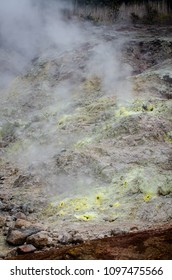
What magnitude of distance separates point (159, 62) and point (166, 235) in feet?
32.6

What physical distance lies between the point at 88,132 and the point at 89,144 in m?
0.73

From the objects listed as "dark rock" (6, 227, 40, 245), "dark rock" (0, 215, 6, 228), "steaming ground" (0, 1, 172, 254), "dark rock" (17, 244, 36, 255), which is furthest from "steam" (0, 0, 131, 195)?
"dark rock" (17, 244, 36, 255)

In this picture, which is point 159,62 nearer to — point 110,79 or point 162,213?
point 110,79

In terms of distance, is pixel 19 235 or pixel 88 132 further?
pixel 88 132

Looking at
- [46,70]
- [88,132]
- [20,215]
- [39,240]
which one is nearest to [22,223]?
[20,215]

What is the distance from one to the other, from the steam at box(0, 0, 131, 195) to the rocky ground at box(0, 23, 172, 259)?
0.15ft

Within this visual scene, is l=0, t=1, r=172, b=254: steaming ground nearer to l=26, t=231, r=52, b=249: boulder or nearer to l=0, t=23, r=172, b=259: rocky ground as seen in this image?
l=0, t=23, r=172, b=259: rocky ground

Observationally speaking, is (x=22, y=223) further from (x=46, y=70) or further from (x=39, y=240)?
(x=46, y=70)

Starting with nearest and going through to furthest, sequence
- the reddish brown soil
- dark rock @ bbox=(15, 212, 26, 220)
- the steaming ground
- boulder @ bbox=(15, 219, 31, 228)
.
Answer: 1. the reddish brown soil
2. boulder @ bbox=(15, 219, 31, 228)
3. the steaming ground
4. dark rock @ bbox=(15, 212, 26, 220)

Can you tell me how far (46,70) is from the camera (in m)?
15.7

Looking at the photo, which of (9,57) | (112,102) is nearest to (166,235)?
(112,102)

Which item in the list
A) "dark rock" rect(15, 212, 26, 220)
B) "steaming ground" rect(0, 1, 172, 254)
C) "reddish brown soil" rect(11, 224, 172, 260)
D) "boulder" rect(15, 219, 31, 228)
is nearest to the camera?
"reddish brown soil" rect(11, 224, 172, 260)

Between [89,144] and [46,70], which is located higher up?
[46,70]

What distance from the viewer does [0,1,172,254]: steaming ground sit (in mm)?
7832
